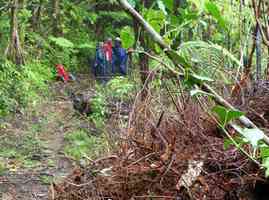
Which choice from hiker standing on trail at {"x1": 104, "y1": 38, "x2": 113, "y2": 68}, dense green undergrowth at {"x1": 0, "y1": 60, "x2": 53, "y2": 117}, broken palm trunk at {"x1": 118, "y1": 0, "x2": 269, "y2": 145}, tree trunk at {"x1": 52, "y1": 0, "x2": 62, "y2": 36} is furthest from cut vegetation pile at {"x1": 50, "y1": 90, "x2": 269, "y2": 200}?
tree trunk at {"x1": 52, "y1": 0, "x2": 62, "y2": 36}

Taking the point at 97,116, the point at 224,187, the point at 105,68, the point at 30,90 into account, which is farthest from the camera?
→ the point at 105,68

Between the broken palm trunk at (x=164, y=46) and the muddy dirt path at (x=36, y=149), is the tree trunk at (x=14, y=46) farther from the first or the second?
the broken palm trunk at (x=164, y=46)

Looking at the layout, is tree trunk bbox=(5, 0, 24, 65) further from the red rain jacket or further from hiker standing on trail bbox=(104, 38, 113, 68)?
hiker standing on trail bbox=(104, 38, 113, 68)

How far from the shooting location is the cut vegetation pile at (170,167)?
2.16 m

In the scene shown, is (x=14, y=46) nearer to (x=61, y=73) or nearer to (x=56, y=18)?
(x=61, y=73)

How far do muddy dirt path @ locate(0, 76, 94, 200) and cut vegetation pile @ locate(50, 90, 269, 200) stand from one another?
2.96 metres

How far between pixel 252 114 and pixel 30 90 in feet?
33.3

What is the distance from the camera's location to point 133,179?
2268 millimetres

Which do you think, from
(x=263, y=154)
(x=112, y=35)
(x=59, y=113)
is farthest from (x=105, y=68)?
(x=263, y=154)

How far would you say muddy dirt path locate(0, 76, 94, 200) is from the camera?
7.02 metres

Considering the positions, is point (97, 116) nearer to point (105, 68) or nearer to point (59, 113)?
point (59, 113)

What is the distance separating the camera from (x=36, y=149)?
8.63 metres

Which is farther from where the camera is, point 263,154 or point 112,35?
point 112,35

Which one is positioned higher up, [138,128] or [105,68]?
[138,128]
